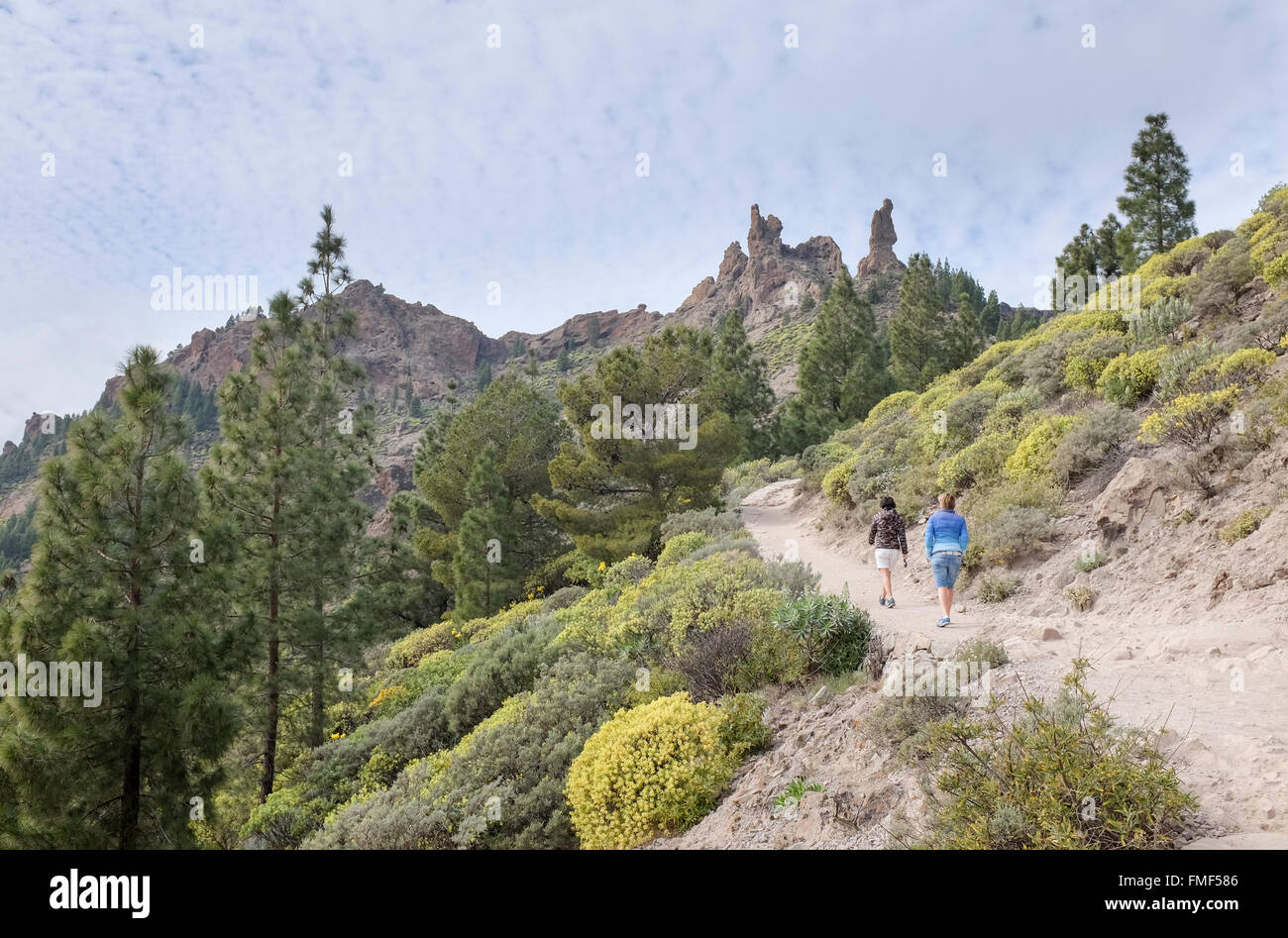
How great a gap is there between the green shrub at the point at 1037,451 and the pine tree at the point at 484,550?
14152 millimetres

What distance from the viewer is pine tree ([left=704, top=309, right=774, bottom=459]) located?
34344mm

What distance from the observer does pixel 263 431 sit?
41.3 ft

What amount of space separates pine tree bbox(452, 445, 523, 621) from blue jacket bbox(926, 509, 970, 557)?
14343 mm

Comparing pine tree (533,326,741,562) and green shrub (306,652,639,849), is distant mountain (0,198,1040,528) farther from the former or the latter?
green shrub (306,652,639,849)

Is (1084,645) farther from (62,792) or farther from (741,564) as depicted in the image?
(62,792)

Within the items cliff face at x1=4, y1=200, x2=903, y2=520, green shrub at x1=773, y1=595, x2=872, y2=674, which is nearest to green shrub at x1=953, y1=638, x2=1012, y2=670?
green shrub at x1=773, y1=595, x2=872, y2=674

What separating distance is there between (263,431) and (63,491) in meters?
5.22

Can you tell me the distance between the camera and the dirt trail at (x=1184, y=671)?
3326 millimetres

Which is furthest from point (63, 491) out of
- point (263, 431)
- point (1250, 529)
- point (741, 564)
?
point (1250, 529)

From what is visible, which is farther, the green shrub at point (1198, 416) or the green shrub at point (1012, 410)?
the green shrub at point (1012, 410)

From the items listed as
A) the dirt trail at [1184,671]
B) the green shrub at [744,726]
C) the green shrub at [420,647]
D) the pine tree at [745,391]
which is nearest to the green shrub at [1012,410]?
the dirt trail at [1184,671]

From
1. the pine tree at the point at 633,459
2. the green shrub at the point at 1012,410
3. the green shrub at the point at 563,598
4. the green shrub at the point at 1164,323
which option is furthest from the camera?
the pine tree at the point at 633,459

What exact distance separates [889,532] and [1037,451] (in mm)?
4149

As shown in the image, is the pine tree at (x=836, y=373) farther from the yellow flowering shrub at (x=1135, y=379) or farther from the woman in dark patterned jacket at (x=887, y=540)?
the woman in dark patterned jacket at (x=887, y=540)
